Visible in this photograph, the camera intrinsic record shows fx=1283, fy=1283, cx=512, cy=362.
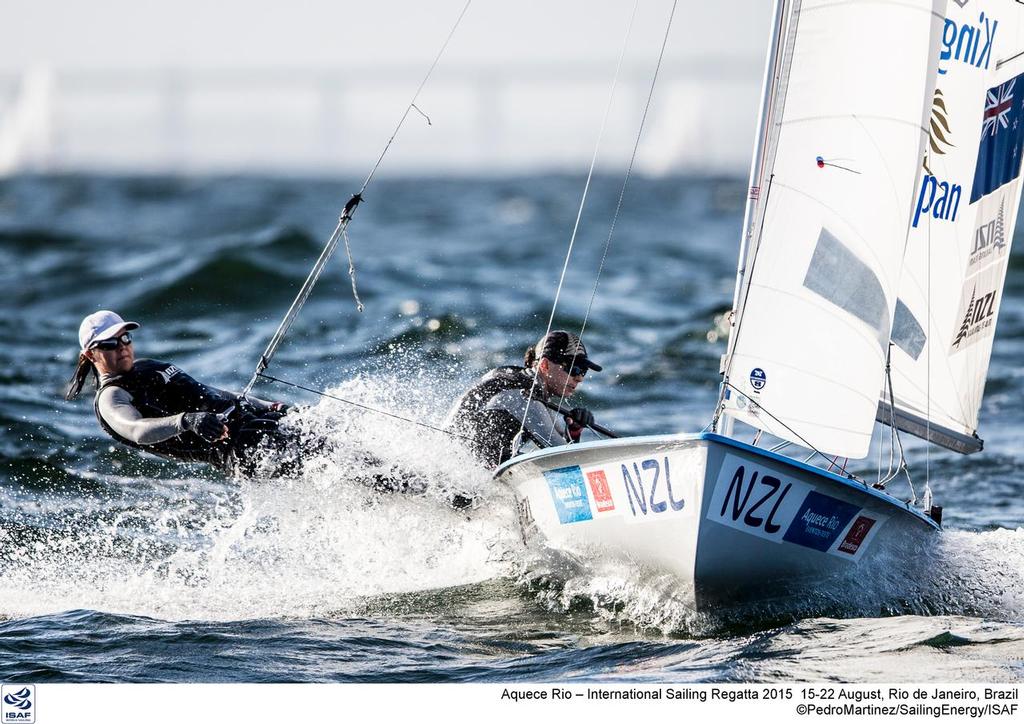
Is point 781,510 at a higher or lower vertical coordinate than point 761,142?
lower

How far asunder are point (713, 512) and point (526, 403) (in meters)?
1.39

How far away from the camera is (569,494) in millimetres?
5379

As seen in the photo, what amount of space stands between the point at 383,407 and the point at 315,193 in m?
52.6

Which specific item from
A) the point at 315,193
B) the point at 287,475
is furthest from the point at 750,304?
the point at 315,193

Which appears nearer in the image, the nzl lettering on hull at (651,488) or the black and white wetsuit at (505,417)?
the nzl lettering on hull at (651,488)

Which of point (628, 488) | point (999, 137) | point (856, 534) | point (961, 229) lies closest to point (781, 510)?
point (856, 534)

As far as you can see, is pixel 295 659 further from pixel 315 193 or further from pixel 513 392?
pixel 315 193

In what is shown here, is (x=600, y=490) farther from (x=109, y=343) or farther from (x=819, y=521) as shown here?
(x=109, y=343)

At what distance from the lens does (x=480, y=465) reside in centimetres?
611

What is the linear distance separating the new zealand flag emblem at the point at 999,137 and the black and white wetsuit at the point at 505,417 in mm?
2471

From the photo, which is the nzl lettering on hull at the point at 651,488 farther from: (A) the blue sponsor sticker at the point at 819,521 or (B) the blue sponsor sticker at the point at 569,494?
(A) the blue sponsor sticker at the point at 819,521
